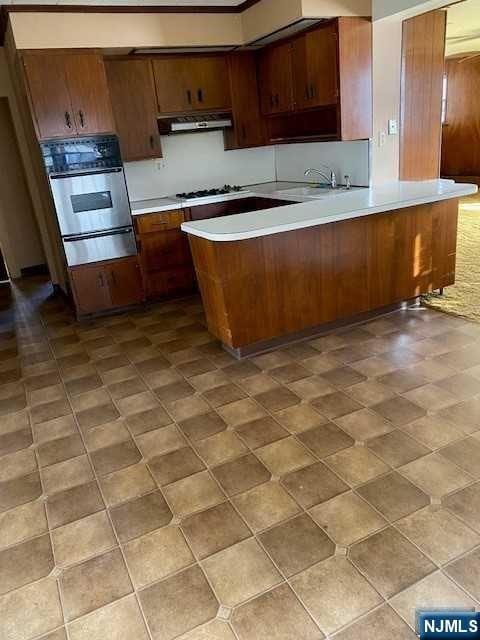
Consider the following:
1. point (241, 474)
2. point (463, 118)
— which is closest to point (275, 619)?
point (241, 474)

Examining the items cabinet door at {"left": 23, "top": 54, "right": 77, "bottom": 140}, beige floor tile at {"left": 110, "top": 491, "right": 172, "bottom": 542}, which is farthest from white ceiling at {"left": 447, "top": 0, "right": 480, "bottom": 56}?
beige floor tile at {"left": 110, "top": 491, "right": 172, "bottom": 542}

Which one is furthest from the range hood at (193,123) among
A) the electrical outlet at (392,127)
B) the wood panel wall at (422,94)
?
the wood panel wall at (422,94)

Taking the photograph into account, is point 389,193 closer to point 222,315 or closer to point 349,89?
point 349,89

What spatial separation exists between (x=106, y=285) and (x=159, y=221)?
Answer: 31.2 inches

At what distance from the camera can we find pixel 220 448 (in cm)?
249

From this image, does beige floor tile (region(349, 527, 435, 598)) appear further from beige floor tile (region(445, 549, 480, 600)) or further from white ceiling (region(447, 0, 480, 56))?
white ceiling (region(447, 0, 480, 56))

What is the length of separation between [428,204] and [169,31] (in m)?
2.72

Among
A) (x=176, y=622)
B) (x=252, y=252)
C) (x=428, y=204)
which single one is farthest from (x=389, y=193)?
(x=176, y=622)

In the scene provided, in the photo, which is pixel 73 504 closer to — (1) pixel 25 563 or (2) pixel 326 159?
(1) pixel 25 563

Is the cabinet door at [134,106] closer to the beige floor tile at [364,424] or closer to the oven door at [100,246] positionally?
the oven door at [100,246]

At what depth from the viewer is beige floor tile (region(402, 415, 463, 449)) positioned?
7.77 feet

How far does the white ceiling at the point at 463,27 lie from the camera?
4.77m

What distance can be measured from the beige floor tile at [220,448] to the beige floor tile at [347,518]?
0.56 metres

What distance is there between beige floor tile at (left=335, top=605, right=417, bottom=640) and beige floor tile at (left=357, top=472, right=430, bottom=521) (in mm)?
435
